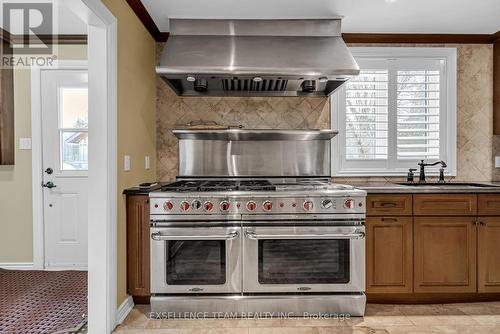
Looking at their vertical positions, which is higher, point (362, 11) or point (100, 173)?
point (362, 11)

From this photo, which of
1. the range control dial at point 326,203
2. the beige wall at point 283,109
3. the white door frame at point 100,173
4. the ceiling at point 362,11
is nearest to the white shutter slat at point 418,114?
the beige wall at point 283,109

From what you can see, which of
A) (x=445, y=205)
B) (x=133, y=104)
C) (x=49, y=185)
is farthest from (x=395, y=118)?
(x=49, y=185)

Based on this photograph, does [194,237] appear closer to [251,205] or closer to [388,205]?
[251,205]

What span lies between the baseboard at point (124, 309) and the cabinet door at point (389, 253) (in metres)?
1.82

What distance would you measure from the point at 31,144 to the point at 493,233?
14.0ft

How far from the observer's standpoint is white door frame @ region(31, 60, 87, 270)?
3.60 metres

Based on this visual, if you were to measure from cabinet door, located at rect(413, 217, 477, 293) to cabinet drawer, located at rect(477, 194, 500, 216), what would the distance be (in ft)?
0.34

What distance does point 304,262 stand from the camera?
8.48ft

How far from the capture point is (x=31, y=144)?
11.8 feet

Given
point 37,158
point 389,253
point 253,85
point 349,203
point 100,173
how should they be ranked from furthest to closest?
point 37,158
point 253,85
point 389,253
point 349,203
point 100,173

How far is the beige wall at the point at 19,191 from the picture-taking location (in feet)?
11.8

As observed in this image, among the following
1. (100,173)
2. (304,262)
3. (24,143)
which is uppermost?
(24,143)

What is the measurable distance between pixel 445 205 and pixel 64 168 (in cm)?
357

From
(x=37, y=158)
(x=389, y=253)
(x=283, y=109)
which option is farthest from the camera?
(x=37, y=158)
